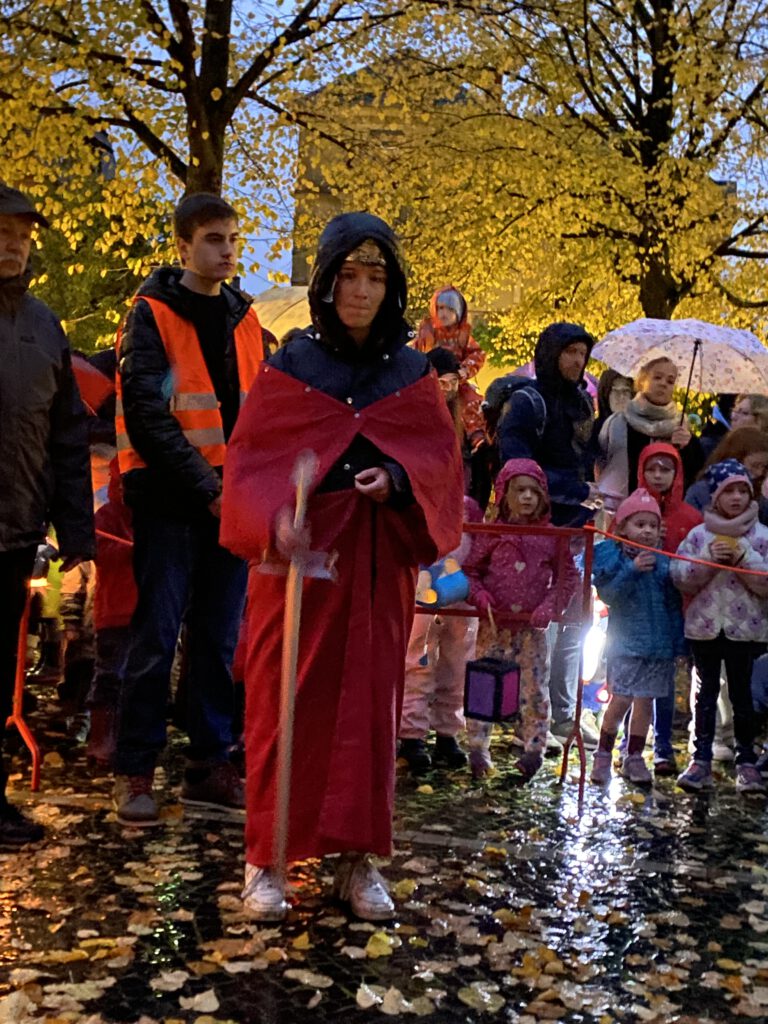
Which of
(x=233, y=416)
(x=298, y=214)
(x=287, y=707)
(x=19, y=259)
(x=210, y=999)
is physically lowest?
(x=210, y=999)

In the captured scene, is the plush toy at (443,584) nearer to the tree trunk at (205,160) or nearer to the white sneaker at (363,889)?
the white sneaker at (363,889)

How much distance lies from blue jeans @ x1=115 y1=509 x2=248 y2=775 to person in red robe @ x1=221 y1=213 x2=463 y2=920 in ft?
3.63

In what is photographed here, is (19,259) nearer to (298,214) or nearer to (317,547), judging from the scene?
(317,547)

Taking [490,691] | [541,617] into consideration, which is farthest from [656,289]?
[490,691]

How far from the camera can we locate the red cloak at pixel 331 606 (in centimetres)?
491

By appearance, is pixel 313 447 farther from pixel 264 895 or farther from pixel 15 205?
pixel 15 205

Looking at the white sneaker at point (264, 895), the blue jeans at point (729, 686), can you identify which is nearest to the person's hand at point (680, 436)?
the blue jeans at point (729, 686)

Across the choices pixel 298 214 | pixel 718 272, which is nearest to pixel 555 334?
pixel 298 214

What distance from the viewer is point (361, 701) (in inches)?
194

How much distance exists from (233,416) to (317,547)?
1.61 metres

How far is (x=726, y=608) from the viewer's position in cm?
779

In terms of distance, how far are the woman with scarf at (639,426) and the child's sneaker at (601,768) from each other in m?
2.00

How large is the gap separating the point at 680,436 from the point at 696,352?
997 mm

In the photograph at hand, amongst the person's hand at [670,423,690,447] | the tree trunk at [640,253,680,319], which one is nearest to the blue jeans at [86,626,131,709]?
the person's hand at [670,423,690,447]
